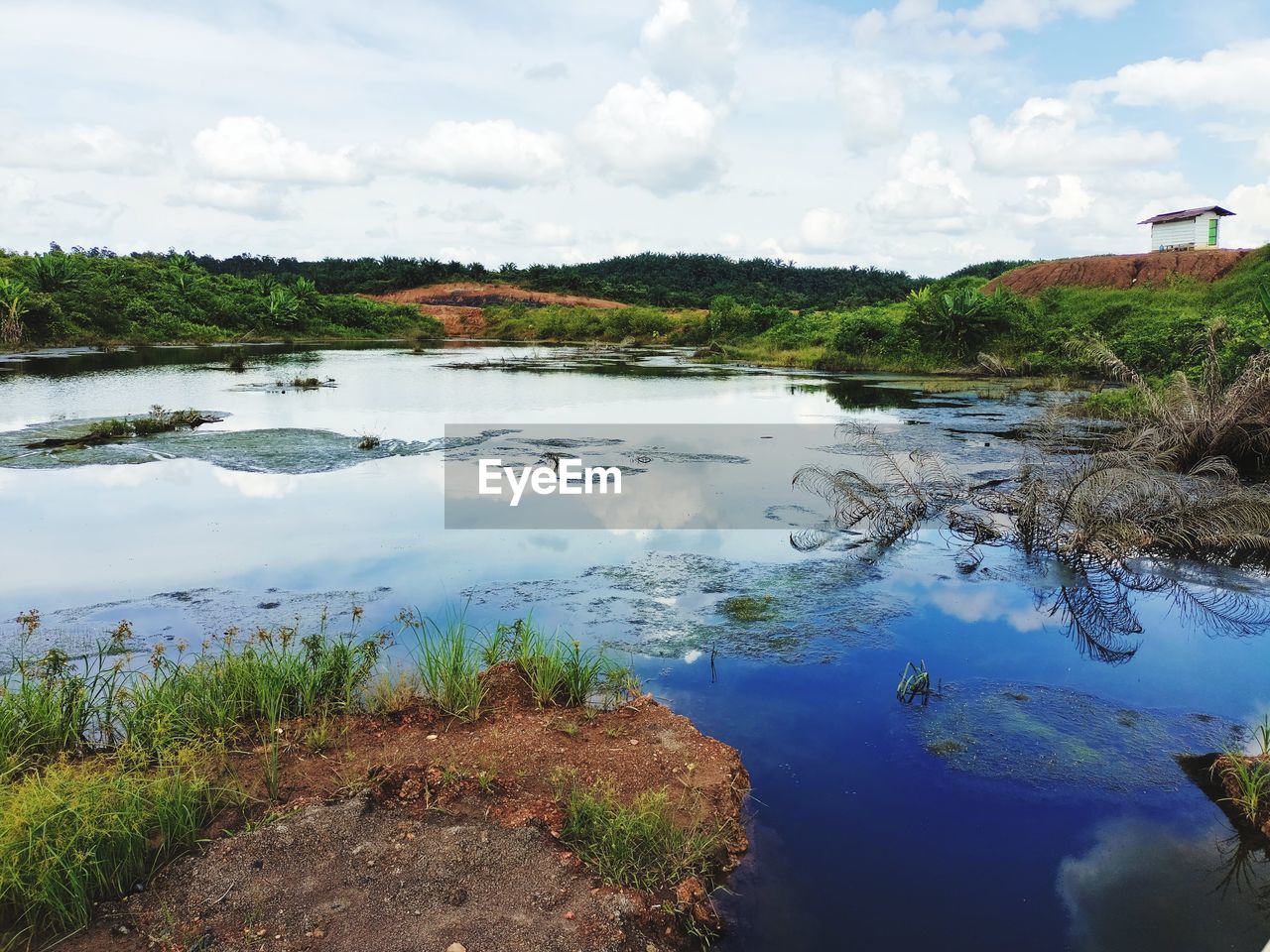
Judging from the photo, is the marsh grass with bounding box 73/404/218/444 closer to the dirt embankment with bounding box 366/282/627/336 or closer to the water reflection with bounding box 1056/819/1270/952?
the water reflection with bounding box 1056/819/1270/952

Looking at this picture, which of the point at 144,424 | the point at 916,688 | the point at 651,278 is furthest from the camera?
the point at 651,278

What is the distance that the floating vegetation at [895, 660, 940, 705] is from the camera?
17.7ft

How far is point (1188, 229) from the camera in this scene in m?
35.4

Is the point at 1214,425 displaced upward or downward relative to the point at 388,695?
upward

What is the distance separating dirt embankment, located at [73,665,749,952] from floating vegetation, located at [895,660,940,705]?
55.5 inches

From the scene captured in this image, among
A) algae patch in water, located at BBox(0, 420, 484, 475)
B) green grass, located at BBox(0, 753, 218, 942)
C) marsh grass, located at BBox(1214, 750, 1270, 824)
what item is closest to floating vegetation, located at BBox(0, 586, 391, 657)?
green grass, located at BBox(0, 753, 218, 942)

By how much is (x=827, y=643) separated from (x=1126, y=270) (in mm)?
34108

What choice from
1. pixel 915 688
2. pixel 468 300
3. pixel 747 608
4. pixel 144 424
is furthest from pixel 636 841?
pixel 468 300

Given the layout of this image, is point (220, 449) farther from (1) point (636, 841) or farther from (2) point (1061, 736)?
(2) point (1061, 736)

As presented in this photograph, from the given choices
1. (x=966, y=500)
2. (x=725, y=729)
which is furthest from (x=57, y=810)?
(x=966, y=500)

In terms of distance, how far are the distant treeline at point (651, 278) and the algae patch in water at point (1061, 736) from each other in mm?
54043

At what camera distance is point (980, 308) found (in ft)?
89.7

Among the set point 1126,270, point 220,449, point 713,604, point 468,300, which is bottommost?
point 713,604

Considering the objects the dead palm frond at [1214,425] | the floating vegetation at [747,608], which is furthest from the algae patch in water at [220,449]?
the dead palm frond at [1214,425]
